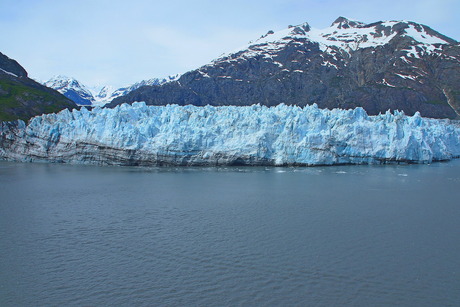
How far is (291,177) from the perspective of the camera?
34.7 m

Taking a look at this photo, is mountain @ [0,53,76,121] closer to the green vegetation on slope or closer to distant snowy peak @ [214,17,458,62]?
the green vegetation on slope

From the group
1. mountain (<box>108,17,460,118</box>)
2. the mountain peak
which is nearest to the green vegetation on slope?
mountain (<box>108,17,460,118</box>)

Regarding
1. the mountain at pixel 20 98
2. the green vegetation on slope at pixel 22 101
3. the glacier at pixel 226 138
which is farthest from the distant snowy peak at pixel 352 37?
the glacier at pixel 226 138

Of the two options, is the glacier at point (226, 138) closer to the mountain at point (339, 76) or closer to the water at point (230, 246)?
the water at point (230, 246)

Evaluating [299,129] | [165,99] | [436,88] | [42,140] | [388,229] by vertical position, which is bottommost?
[388,229]

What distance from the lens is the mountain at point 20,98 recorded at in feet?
237

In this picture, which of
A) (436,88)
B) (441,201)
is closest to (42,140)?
(441,201)

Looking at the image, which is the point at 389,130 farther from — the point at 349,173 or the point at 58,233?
the point at 58,233

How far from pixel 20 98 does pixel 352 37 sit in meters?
109

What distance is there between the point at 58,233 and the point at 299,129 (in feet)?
104

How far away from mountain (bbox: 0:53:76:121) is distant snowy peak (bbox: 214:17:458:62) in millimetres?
63145

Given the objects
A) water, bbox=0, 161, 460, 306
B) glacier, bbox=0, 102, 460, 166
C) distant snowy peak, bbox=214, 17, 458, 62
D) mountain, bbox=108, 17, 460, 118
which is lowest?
water, bbox=0, 161, 460, 306

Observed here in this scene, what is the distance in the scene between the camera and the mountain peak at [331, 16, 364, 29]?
152 metres

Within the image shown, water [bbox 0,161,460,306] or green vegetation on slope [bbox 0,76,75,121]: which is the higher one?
green vegetation on slope [bbox 0,76,75,121]
